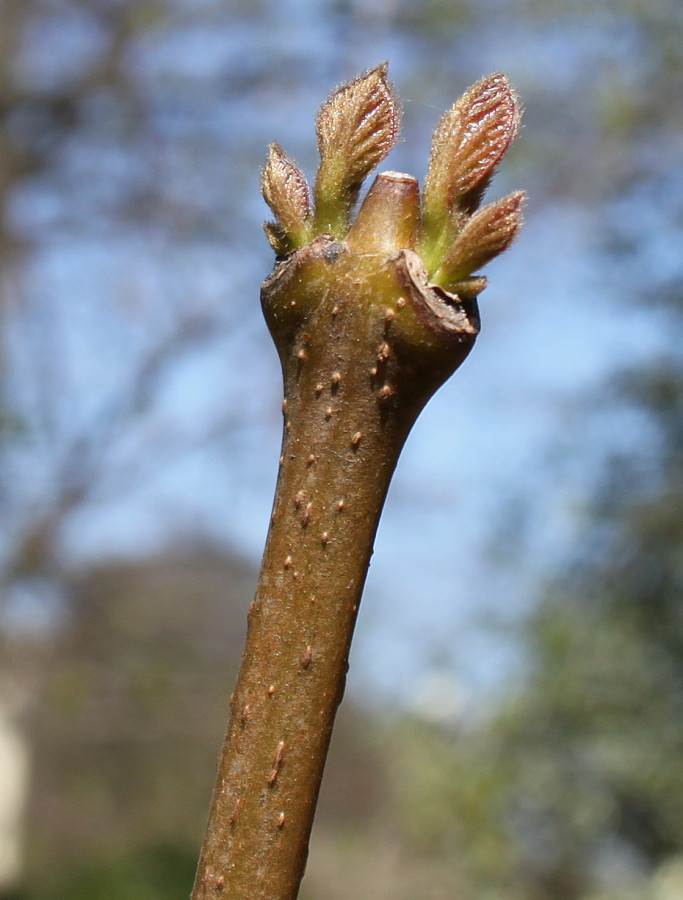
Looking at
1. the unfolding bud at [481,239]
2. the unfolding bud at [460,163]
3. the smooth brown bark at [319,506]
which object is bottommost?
the smooth brown bark at [319,506]

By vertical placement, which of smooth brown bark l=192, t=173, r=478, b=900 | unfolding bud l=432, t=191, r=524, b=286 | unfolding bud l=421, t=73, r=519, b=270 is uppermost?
unfolding bud l=421, t=73, r=519, b=270

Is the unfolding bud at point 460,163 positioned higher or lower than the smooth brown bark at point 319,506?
higher

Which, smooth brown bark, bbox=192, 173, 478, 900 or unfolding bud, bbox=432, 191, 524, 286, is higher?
unfolding bud, bbox=432, 191, 524, 286

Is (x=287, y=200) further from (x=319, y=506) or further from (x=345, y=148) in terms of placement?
(x=319, y=506)

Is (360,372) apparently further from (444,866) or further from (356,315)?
(444,866)

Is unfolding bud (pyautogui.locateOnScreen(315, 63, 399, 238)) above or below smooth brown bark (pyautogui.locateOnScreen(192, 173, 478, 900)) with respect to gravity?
above
